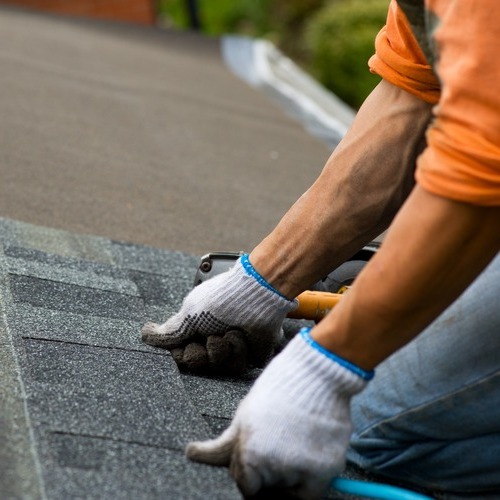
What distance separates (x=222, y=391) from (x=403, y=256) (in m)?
0.70

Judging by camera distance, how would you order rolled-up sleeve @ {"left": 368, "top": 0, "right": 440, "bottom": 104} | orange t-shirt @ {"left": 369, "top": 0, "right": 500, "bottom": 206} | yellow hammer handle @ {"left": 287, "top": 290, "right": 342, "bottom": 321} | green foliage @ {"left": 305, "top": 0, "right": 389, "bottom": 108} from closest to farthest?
orange t-shirt @ {"left": 369, "top": 0, "right": 500, "bottom": 206} → rolled-up sleeve @ {"left": 368, "top": 0, "right": 440, "bottom": 104} → yellow hammer handle @ {"left": 287, "top": 290, "right": 342, "bottom": 321} → green foliage @ {"left": 305, "top": 0, "right": 389, "bottom": 108}

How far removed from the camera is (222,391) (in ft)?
7.36

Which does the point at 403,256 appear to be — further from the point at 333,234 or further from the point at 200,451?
the point at 333,234

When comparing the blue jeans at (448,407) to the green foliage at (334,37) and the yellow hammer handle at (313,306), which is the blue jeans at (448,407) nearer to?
the yellow hammer handle at (313,306)

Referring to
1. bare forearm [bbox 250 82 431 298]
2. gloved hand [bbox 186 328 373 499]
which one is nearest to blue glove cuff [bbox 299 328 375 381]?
gloved hand [bbox 186 328 373 499]

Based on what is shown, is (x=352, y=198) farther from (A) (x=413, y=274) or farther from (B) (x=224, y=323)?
(A) (x=413, y=274)

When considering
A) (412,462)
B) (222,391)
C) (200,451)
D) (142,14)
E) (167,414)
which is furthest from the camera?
(142,14)

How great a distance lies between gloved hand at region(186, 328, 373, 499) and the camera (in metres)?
1.77

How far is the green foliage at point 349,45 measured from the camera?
1127cm

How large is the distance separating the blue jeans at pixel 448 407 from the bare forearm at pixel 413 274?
0.30 metres

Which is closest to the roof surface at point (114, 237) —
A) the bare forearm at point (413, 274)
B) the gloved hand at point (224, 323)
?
the gloved hand at point (224, 323)

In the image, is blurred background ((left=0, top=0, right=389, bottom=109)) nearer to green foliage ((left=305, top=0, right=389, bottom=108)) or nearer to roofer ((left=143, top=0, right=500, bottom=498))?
green foliage ((left=305, top=0, right=389, bottom=108))

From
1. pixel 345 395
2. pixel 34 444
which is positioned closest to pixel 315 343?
pixel 345 395

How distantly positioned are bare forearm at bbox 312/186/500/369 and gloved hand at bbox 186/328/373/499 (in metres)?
0.05
